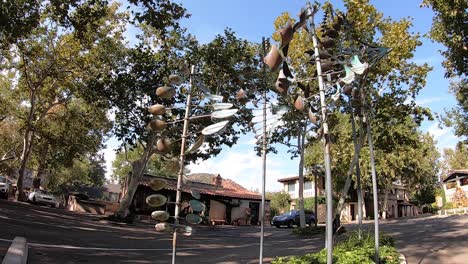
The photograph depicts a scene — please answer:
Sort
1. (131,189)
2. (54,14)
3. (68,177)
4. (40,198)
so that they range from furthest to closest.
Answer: (68,177)
(40,198)
(131,189)
(54,14)

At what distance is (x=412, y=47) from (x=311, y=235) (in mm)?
10110

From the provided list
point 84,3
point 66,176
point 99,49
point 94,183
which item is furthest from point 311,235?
point 94,183

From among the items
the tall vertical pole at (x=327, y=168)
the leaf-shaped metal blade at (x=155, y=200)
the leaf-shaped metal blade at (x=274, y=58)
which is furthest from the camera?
the tall vertical pole at (x=327, y=168)

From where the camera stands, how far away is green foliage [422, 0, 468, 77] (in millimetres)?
11185

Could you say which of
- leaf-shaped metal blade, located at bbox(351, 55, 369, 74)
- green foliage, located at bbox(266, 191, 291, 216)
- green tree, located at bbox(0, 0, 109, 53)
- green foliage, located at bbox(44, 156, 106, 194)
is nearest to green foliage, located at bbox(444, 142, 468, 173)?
green foliage, located at bbox(266, 191, 291, 216)

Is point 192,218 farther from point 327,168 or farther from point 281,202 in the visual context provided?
point 281,202

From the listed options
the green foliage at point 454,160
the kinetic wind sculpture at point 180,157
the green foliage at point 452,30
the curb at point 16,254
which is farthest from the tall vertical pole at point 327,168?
the green foliage at point 454,160

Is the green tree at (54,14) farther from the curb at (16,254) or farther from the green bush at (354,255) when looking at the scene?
the green bush at (354,255)

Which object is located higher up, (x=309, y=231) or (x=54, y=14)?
(x=54, y=14)

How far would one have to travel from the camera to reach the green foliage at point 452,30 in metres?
11.2

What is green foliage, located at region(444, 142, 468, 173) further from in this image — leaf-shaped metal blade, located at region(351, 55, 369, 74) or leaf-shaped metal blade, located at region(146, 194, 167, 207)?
leaf-shaped metal blade, located at region(146, 194, 167, 207)

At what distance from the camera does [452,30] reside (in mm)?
12039

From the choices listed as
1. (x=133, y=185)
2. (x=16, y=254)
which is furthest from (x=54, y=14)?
(x=133, y=185)

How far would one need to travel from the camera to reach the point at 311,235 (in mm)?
19453
